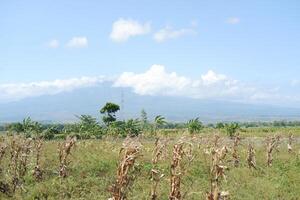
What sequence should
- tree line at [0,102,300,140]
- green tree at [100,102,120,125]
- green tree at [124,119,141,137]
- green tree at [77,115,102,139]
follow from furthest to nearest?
green tree at [100,102,120,125]
green tree at [124,119,141,137]
tree line at [0,102,300,140]
green tree at [77,115,102,139]

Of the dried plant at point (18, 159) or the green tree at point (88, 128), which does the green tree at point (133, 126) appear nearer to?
the green tree at point (88, 128)

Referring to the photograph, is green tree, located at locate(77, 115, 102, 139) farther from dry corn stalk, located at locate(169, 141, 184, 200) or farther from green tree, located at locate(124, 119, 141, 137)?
dry corn stalk, located at locate(169, 141, 184, 200)

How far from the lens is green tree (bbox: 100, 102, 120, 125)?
186 feet

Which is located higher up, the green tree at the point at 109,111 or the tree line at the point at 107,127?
the green tree at the point at 109,111

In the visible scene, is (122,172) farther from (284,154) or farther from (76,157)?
(284,154)

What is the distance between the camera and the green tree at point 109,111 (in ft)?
186

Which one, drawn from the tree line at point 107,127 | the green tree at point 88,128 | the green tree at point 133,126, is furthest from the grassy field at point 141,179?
the green tree at point 133,126

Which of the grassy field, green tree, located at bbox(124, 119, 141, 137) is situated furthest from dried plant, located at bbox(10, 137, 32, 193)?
green tree, located at bbox(124, 119, 141, 137)

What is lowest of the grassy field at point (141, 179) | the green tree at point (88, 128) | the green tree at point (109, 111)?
the grassy field at point (141, 179)

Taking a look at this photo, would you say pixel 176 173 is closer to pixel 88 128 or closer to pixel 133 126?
pixel 88 128

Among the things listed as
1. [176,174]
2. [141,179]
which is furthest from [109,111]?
[176,174]

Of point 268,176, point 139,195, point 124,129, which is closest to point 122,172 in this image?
point 139,195

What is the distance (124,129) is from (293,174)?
25596mm

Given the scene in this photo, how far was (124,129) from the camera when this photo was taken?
1817 inches
